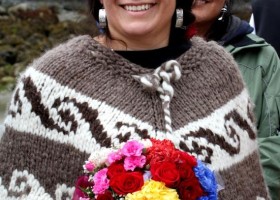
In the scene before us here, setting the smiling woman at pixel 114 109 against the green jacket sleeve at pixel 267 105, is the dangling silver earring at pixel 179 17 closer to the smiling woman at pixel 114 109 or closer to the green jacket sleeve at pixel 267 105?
the smiling woman at pixel 114 109

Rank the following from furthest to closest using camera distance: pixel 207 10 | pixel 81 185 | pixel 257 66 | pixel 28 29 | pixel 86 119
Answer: pixel 28 29 → pixel 207 10 → pixel 257 66 → pixel 86 119 → pixel 81 185

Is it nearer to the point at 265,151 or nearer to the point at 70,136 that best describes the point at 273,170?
the point at 265,151

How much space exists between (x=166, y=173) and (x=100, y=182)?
24 cm

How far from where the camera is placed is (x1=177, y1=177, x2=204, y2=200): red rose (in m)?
2.85

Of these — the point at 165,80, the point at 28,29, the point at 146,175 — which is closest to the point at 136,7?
the point at 165,80

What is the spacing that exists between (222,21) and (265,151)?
790 millimetres

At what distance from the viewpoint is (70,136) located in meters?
3.17

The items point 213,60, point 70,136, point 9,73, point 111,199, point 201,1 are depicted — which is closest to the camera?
point 111,199

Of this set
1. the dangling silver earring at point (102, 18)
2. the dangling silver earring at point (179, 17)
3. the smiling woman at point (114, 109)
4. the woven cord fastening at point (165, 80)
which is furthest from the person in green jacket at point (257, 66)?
the dangling silver earring at point (102, 18)

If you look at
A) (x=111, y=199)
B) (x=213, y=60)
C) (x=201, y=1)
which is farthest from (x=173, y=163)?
(x=201, y=1)

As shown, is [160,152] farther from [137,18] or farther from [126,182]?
[137,18]

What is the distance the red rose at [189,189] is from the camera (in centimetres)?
285

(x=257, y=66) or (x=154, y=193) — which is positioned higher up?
(x=154, y=193)

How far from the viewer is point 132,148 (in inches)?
115
